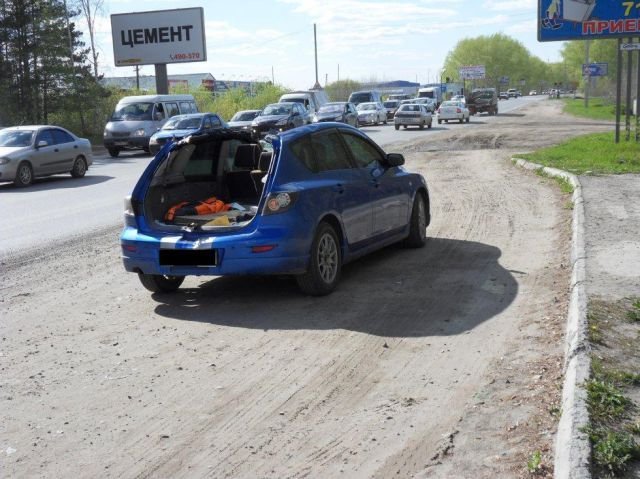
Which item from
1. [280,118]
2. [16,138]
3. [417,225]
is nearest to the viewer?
[417,225]

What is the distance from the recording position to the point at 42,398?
507 cm

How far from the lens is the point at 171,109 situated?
32531 mm

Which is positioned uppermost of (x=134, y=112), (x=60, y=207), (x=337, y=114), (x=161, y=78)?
(x=161, y=78)

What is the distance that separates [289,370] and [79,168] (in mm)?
17902

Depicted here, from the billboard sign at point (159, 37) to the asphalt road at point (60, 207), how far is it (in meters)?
28.2

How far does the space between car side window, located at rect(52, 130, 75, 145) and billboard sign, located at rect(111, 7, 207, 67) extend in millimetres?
29947

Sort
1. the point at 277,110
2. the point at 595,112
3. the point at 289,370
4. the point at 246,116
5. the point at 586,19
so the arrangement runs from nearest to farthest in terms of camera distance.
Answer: the point at 289,370, the point at 586,19, the point at 277,110, the point at 246,116, the point at 595,112

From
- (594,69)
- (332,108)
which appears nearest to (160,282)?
(332,108)

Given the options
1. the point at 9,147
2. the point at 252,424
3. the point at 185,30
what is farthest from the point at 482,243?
the point at 185,30

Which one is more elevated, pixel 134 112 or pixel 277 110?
pixel 134 112

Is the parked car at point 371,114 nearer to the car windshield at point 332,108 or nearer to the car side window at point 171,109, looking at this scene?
the car windshield at point 332,108

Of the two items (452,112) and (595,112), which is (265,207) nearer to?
(452,112)

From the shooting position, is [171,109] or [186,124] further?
[171,109]

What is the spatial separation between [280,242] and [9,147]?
1553cm
